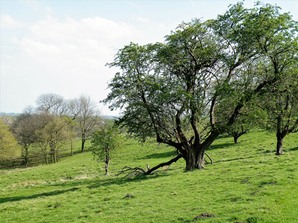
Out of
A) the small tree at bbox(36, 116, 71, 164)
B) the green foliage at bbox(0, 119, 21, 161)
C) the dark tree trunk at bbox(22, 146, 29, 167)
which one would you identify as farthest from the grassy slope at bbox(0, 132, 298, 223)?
the dark tree trunk at bbox(22, 146, 29, 167)

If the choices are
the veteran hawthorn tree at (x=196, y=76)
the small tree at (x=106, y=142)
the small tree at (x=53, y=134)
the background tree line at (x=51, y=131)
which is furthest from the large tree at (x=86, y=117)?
the veteran hawthorn tree at (x=196, y=76)

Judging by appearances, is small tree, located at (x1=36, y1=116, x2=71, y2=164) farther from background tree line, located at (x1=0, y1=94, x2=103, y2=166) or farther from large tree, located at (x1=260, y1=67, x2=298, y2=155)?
large tree, located at (x1=260, y1=67, x2=298, y2=155)

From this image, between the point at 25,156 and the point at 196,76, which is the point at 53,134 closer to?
the point at 25,156

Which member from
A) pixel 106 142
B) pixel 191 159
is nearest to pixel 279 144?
pixel 191 159

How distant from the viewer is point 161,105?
87.3ft

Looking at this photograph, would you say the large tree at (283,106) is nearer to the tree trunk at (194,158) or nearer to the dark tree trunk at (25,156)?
the tree trunk at (194,158)

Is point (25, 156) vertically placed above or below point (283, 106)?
below

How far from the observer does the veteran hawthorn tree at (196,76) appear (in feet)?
80.2

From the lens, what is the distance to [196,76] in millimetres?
27172

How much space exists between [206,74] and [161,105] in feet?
16.7

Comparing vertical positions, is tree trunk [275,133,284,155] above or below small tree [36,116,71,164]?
below

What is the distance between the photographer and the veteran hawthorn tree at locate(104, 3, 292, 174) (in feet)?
80.2

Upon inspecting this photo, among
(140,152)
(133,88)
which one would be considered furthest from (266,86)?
(140,152)

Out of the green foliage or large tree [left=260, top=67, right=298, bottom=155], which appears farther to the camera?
the green foliage
